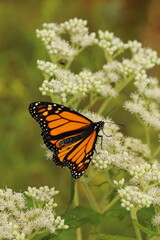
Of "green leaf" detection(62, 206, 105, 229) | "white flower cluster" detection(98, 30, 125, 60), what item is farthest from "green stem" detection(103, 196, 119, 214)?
"white flower cluster" detection(98, 30, 125, 60)

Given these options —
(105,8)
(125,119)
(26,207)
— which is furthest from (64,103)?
(105,8)

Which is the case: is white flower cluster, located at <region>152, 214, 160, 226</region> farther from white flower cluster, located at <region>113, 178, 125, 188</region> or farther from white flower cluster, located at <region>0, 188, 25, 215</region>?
white flower cluster, located at <region>0, 188, 25, 215</region>

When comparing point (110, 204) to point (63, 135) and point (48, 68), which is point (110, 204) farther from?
point (48, 68)

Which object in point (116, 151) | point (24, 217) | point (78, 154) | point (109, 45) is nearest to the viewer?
point (24, 217)

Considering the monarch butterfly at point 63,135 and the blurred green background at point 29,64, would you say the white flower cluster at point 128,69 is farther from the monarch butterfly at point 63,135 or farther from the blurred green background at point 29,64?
the blurred green background at point 29,64

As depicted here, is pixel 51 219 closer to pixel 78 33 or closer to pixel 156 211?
pixel 156 211

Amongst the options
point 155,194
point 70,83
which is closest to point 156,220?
point 155,194
